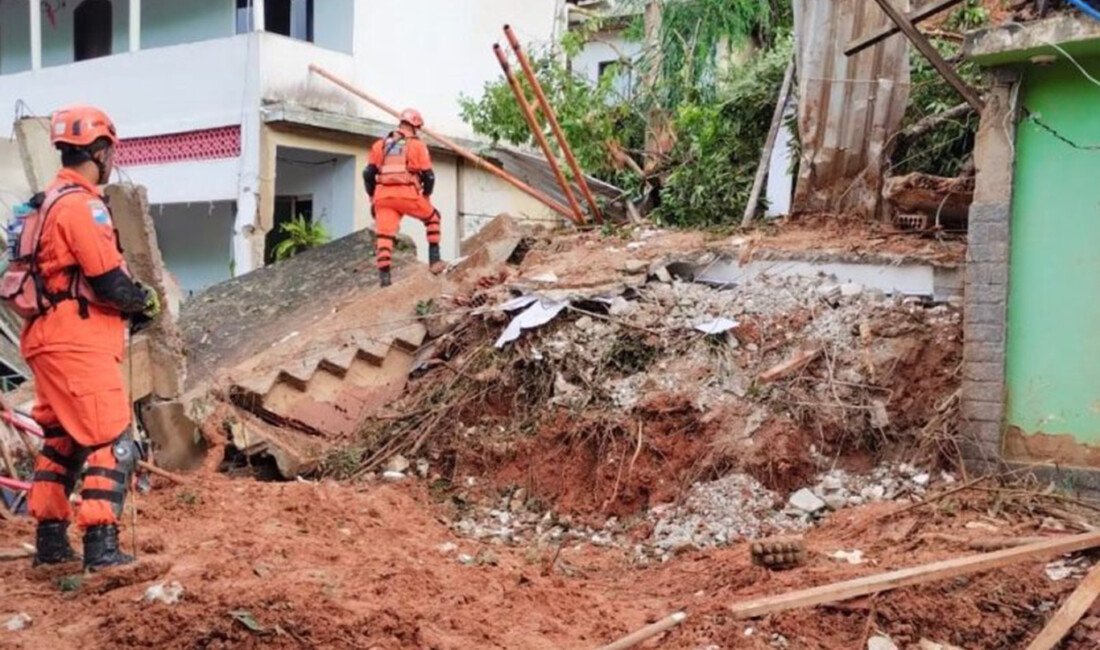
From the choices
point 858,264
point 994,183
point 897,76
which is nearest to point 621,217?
point 897,76

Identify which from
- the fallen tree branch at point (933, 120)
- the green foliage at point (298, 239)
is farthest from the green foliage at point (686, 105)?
Result: the green foliage at point (298, 239)

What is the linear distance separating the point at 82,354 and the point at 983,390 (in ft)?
14.4

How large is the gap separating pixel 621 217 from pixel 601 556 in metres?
5.89

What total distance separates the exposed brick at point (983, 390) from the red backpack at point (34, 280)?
432cm

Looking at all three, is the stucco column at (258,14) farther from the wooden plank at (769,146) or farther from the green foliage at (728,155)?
the wooden plank at (769,146)

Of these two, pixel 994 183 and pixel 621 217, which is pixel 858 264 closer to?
pixel 994 183

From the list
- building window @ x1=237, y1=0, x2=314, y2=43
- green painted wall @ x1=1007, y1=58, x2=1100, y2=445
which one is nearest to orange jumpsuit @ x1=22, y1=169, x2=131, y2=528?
green painted wall @ x1=1007, y1=58, x2=1100, y2=445

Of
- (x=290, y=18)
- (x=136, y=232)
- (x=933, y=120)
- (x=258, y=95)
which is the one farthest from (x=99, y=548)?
(x=290, y=18)

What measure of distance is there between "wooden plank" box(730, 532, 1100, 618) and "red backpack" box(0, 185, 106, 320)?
294cm

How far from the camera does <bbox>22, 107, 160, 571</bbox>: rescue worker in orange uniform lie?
164 inches

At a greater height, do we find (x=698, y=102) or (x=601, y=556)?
(x=698, y=102)

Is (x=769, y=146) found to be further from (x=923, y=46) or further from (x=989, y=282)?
(x=989, y=282)

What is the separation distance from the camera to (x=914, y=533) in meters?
4.84

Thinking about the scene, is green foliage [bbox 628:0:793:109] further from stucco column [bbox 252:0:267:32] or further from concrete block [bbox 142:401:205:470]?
concrete block [bbox 142:401:205:470]
